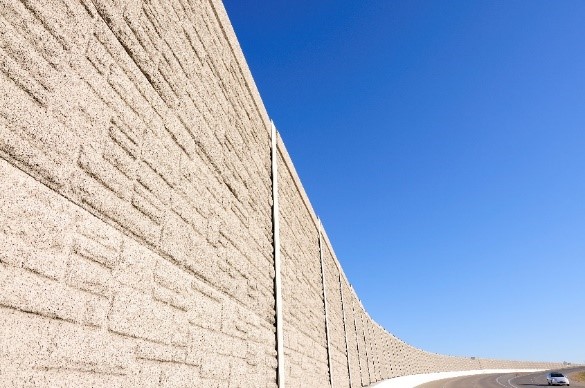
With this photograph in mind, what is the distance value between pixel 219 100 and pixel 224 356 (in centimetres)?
269

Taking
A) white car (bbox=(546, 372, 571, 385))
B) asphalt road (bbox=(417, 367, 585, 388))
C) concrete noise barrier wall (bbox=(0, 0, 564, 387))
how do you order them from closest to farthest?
concrete noise barrier wall (bbox=(0, 0, 564, 387)) → asphalt road (bbox=(417, 367, 585, 388)) → white car (bbox=(546, 372, 571, 385))

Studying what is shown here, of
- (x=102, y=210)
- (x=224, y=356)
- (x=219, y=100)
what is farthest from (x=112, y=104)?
(x=224, y=356)

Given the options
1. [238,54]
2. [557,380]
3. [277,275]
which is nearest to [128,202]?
[238,54]

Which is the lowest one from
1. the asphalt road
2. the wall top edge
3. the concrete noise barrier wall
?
the asphalt road

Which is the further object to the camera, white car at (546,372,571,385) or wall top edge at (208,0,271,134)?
white car at (546,372,571,385)

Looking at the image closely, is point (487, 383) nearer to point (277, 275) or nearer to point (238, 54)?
point (277, 275)

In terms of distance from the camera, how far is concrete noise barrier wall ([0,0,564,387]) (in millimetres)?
1916

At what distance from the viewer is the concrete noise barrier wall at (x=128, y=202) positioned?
6.29ft

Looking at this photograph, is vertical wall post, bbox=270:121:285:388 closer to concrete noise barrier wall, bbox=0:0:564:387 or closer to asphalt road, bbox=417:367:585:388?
concrete noise barrier wall, bbox=0:0:564:387

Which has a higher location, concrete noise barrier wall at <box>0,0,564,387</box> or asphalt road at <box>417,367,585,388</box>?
concrete noise barrier wall at <box>0,0,564,387</box>

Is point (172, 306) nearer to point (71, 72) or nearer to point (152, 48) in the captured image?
point (71, 72)

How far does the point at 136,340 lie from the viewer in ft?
8.46

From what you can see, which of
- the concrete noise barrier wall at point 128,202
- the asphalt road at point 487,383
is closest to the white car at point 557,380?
the asphalt road at point 487,383

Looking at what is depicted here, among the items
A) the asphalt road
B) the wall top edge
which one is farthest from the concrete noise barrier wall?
the asphalt road
